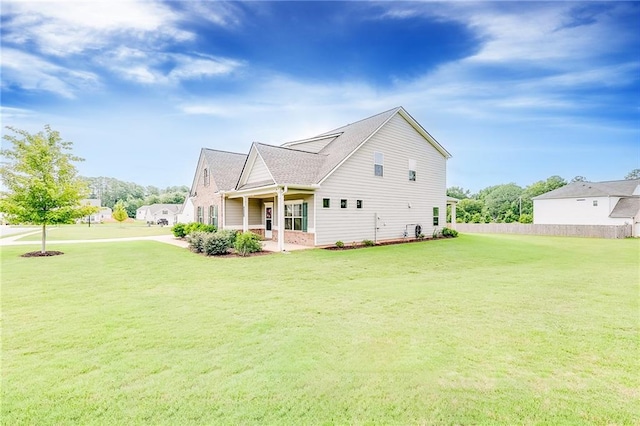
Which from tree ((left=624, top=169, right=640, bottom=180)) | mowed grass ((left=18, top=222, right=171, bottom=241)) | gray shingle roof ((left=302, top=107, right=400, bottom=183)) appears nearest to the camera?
gray shingle roof ((left=302, top=107, right=400, bottom=183))

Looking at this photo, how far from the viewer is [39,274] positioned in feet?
29.6

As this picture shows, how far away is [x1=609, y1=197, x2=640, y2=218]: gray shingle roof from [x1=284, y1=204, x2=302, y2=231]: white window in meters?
30.2

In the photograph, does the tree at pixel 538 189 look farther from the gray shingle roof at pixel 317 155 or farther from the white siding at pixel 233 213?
the white siding at pixel 233 213

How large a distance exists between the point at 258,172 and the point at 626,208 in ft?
109

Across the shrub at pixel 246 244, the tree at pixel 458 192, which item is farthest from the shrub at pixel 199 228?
the tree at pixel 458 192

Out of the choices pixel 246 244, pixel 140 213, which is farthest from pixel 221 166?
pixel 140 213

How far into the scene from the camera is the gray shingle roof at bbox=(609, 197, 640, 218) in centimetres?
2692

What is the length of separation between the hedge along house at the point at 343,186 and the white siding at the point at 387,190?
5 centimetres

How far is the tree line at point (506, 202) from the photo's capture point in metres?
48.3

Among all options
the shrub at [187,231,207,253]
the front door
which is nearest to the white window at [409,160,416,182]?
the front door

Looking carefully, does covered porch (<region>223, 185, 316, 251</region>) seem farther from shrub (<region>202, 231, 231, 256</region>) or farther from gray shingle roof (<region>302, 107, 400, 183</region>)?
shrub (<region>202, 231, 231, 256</region>)

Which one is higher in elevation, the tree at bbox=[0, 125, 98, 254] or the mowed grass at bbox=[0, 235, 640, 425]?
the tree at bbox=[0, 125, 98, 254]

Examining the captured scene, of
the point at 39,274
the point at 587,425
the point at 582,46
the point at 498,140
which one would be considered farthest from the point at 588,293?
the point at 498,140

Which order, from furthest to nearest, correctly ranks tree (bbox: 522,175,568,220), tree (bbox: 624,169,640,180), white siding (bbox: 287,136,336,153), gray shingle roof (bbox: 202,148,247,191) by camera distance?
tree (bbox: 624,169,640,180), tree (bbox: 522,175,568,220), white siding (bbox: 287,136,336,153), gray shingle roof (bbox: 202,148,247,191)
